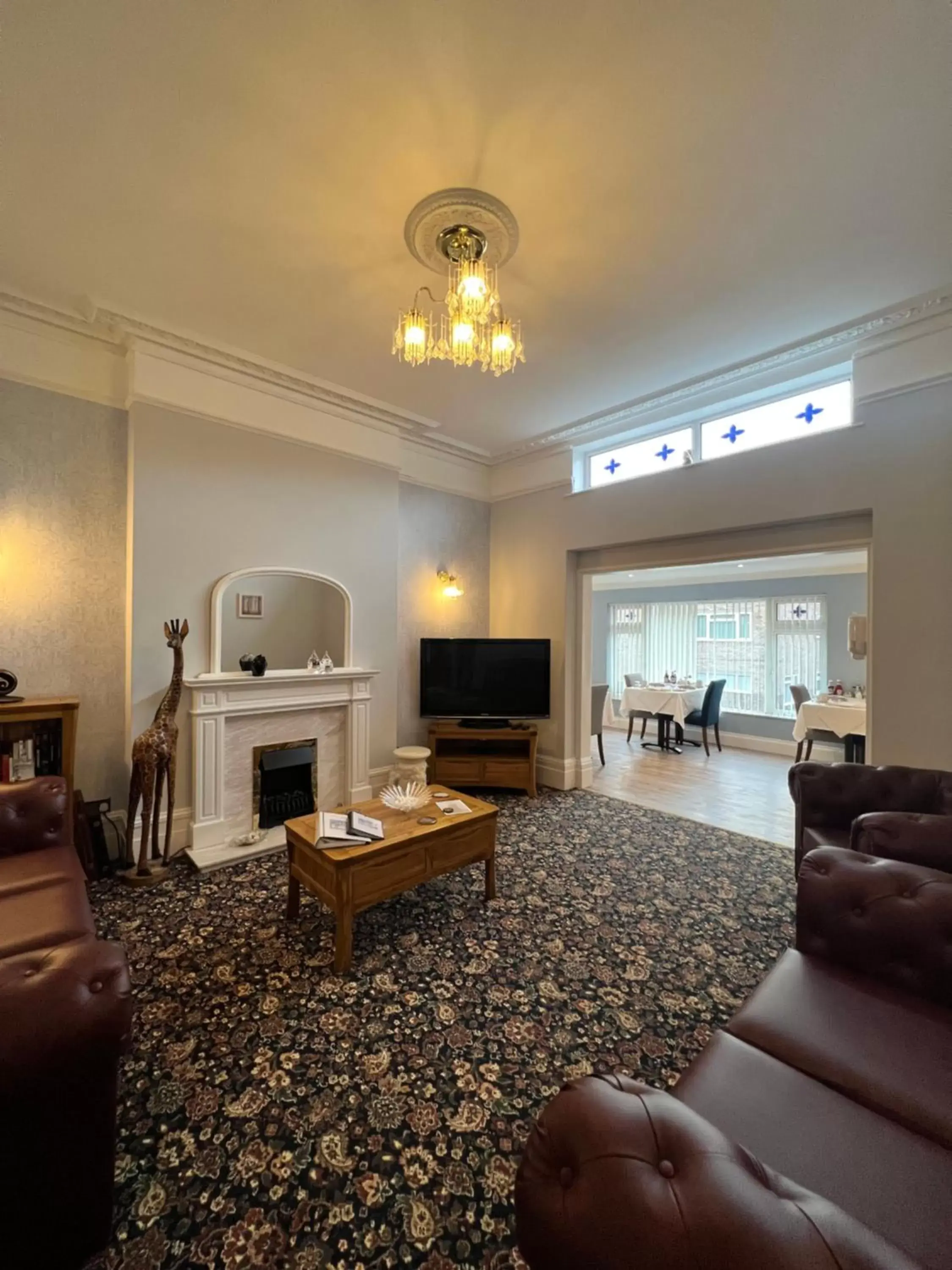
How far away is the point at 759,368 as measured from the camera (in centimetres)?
353

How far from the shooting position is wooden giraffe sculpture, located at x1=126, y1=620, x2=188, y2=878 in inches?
116

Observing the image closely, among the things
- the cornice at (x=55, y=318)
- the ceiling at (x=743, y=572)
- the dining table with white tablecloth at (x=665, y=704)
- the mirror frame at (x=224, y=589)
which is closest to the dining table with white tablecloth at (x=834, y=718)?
the dining table with white tablecloth at (x=665, y=704)

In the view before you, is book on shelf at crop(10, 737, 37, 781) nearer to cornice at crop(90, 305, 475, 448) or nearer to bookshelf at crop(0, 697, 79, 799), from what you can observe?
bookshelf at crop(0, 697, 79, 799)

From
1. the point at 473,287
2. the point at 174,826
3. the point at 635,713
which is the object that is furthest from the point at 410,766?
the point at 635,713

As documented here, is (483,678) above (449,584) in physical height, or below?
below

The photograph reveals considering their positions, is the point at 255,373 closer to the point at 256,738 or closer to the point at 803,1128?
the point at 256,738

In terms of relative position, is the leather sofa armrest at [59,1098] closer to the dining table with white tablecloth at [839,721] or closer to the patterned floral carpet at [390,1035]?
the patterned floral carpet at [390,1035]

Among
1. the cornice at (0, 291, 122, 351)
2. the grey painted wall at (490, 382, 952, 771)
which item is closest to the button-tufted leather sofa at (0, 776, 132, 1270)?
the cornice at (0, 291, 122, 351)

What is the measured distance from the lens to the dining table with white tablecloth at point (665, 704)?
6883 mm

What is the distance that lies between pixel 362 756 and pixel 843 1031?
11.3ft

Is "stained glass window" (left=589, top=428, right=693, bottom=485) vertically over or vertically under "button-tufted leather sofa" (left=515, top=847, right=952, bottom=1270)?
over

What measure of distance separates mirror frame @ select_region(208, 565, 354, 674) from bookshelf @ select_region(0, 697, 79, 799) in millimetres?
777

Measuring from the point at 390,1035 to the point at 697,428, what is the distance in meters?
4.36

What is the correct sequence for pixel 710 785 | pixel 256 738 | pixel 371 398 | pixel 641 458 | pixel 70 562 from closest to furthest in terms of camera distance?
pixel 70 562, pixel 256 738, pixel 371 398, pixel 641 458, pixel 710 785
